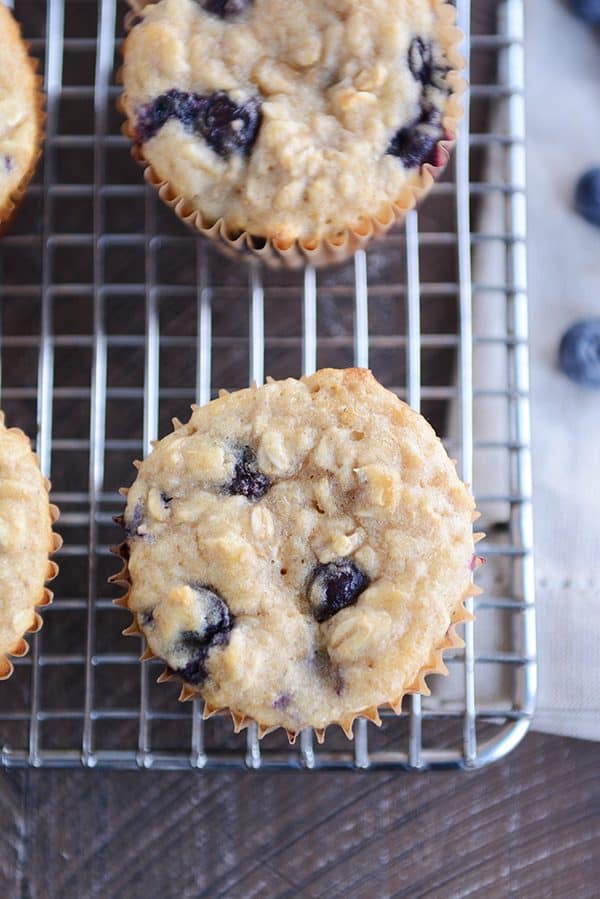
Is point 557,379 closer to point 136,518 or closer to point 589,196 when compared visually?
point 589,196

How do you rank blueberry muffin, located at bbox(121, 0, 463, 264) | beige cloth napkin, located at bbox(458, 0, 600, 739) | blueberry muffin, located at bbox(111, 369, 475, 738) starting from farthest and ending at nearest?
beige cloth napkin, located at bbox(458, 0, 600, 739), blueberry muffin, located at bbox(121, 0, 463, 264), blueberry muffin, located at bbox(111, 369, 475, 738)

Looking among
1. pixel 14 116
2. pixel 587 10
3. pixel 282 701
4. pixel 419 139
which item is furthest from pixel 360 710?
pixel 587 10

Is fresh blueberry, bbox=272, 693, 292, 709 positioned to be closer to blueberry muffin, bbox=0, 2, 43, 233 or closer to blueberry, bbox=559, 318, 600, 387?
blueberry, bbox=559, 318, 600, 387

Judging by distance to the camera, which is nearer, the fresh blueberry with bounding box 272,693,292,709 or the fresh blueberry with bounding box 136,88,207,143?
the fresh blueberry with bounding box 272,693,292,709

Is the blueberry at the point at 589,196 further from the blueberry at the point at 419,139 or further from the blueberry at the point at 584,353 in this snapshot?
the blueberry at the point at 419,139

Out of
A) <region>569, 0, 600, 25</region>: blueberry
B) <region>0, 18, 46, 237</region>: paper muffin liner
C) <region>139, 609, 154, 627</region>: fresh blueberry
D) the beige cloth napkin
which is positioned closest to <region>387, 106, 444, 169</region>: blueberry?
the beige cloth napkin

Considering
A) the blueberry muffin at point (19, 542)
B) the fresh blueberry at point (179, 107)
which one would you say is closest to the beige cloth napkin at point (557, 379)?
the fresh blueberry at point (179, 107)
